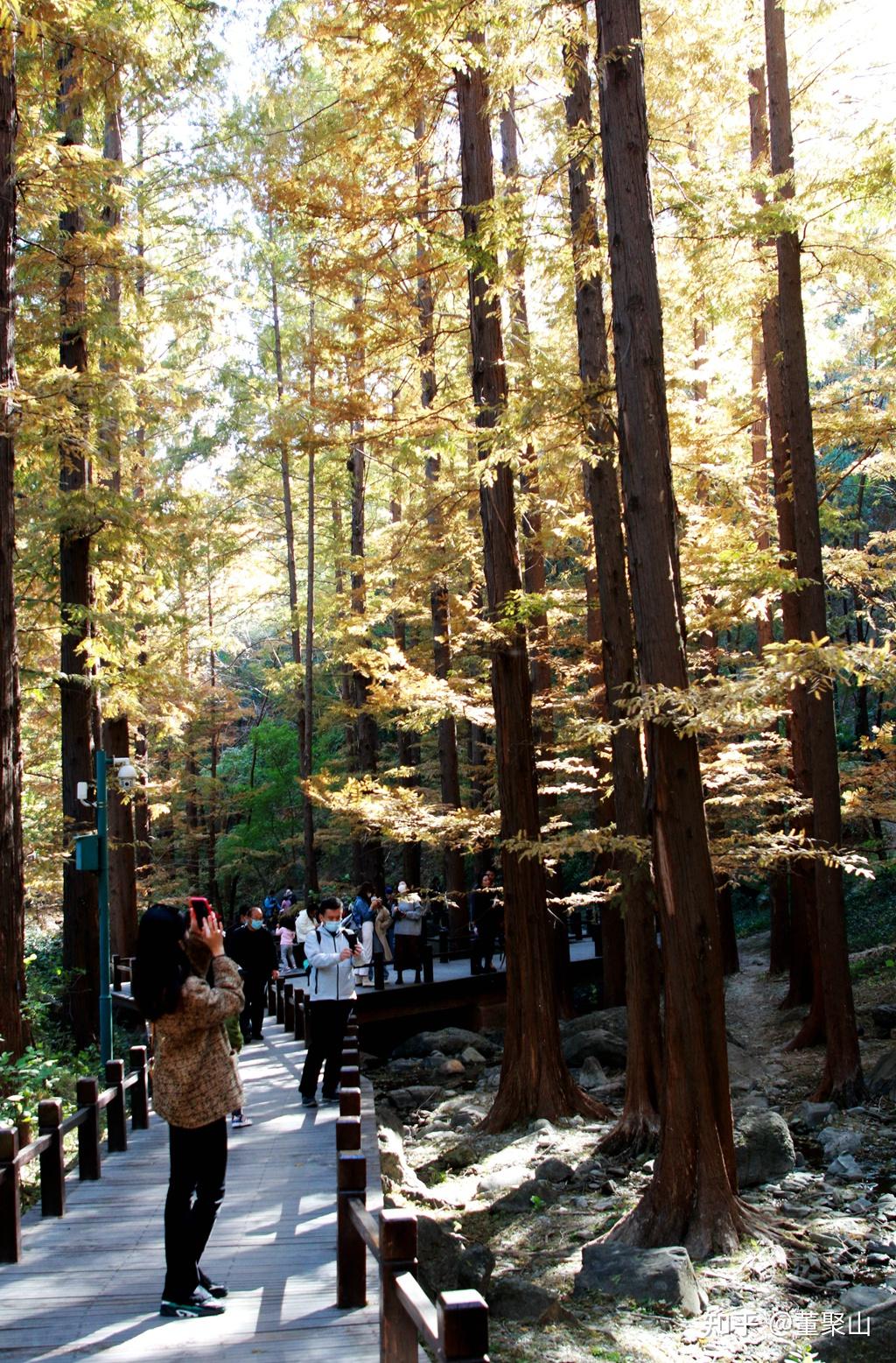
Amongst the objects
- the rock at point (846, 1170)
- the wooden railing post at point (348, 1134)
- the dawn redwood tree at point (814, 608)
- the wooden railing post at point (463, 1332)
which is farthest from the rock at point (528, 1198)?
the wooden railing post at point (463, 1332)

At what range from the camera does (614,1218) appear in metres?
9.70

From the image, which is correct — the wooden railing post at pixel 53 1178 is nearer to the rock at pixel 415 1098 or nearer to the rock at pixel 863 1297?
the rock at pixel 863 1297

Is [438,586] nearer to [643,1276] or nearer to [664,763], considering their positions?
[664,763]

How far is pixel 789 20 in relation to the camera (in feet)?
48.6

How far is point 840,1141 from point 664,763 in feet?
17.9

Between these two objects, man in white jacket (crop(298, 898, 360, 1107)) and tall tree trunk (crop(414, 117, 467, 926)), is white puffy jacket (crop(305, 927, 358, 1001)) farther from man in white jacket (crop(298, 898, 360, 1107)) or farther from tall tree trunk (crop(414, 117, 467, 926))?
tall tree trunk (crop(414, 117, 467, 926))

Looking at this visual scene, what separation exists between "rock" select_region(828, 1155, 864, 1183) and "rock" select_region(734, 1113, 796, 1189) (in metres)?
0.37

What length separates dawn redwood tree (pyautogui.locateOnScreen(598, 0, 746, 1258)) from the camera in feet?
27.2

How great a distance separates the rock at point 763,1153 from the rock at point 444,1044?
8.12 m

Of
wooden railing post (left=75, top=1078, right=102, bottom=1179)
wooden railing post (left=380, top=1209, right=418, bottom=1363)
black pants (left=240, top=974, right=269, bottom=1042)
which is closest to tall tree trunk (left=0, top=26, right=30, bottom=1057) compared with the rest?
wooden railing post (left=75, top=1078, right=102, bottom=1179)

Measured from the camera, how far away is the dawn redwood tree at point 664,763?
27.2 ft

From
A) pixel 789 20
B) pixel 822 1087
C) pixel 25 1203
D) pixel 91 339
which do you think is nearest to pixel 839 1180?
pixel 822 1087

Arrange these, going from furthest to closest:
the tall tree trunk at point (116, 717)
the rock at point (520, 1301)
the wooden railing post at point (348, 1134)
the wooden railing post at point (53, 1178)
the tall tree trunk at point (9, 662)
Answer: the tall tree trunk at point (116, 717) < the tall tree trunk at point (9, 662) < the rock at point (520, 1301) < the wooden railing post at point (53, 1178) < the wooden railing post at point (348, 1134)

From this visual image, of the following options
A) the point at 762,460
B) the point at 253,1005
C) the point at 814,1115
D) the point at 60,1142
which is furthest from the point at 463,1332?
the point at 762,460
